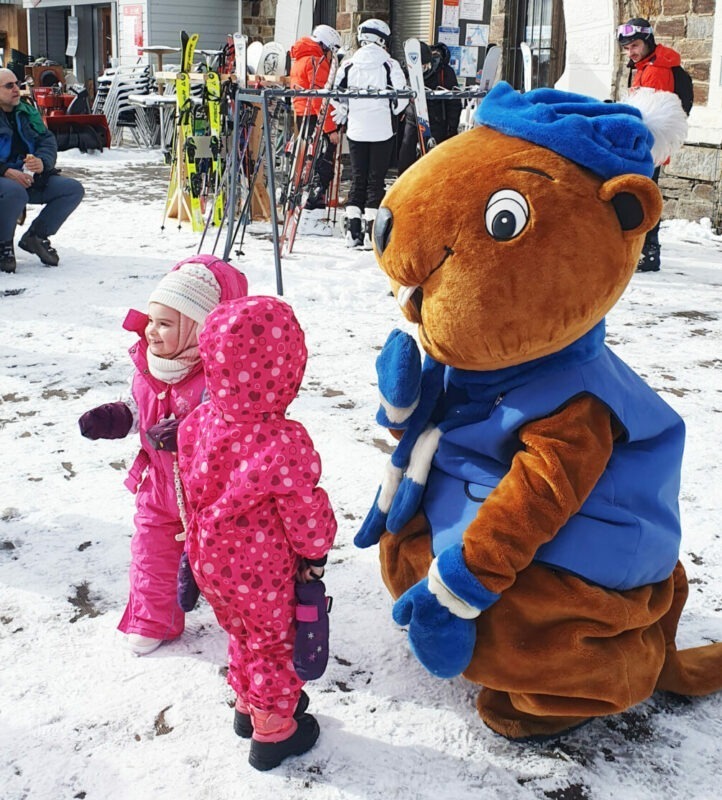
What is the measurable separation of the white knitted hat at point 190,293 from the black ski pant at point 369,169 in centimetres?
582

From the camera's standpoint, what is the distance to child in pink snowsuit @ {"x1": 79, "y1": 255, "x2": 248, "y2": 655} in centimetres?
216

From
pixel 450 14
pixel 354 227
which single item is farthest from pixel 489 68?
pixel 450 14

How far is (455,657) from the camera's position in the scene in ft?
6.07

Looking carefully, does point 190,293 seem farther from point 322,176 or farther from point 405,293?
point 322,176

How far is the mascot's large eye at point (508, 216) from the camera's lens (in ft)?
5.97

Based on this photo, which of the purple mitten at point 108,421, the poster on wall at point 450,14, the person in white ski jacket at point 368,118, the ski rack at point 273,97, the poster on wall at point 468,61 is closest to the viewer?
the purple mitten at point 108,421

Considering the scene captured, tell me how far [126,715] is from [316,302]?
13.4ft

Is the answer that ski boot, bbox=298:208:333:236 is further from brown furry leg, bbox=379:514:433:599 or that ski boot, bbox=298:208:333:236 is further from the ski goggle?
brown furry leg, bbox=379:514:433:599

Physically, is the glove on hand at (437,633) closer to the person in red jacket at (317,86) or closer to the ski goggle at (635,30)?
the ski goggle at (635,30)

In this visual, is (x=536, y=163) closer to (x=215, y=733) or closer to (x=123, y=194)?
(x=215, y=733)

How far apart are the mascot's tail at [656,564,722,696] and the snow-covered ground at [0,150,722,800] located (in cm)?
4

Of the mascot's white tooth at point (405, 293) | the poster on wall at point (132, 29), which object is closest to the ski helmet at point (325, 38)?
the mascot's white tooth at point (405, 293)

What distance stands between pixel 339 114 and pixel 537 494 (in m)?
7.11

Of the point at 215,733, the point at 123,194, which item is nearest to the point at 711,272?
the point at 215,733
